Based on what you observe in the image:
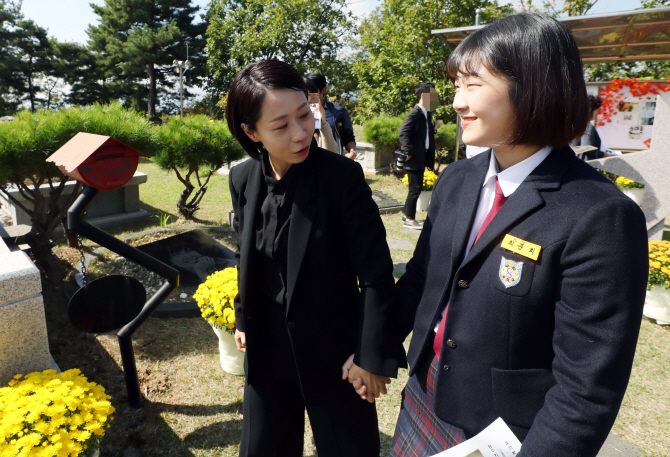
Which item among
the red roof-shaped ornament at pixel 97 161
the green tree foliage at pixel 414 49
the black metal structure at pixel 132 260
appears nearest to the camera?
the red roof-shaped ornament at pixel 97 161

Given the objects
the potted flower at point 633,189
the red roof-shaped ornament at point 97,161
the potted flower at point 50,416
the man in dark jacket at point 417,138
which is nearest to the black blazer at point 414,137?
the man in dark jacket at point 417,138

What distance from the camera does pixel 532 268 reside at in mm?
1091

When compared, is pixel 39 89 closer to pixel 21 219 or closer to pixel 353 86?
pixel 353 86

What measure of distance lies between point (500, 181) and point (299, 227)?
68 cm

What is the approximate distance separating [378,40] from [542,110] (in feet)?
61.8

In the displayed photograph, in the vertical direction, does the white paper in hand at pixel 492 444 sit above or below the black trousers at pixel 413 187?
above

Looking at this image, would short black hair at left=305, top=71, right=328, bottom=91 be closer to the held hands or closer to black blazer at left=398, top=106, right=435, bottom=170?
black blazer at left=398, top=106, right=435, bottom=170

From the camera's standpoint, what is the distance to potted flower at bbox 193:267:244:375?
324 centimetres

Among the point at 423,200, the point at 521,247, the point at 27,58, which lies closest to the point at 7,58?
the point at 27,58

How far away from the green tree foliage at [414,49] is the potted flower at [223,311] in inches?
549

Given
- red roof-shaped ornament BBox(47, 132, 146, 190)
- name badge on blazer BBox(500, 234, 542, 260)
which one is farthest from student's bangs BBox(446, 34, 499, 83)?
red roof-shaped ornament BBox(47, 132, 146, 190)

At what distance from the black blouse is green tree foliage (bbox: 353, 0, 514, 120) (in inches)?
592

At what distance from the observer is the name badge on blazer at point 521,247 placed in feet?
3.54

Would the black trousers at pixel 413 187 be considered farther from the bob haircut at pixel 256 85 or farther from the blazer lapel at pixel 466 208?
the blazer lapel at pixel 466 208
